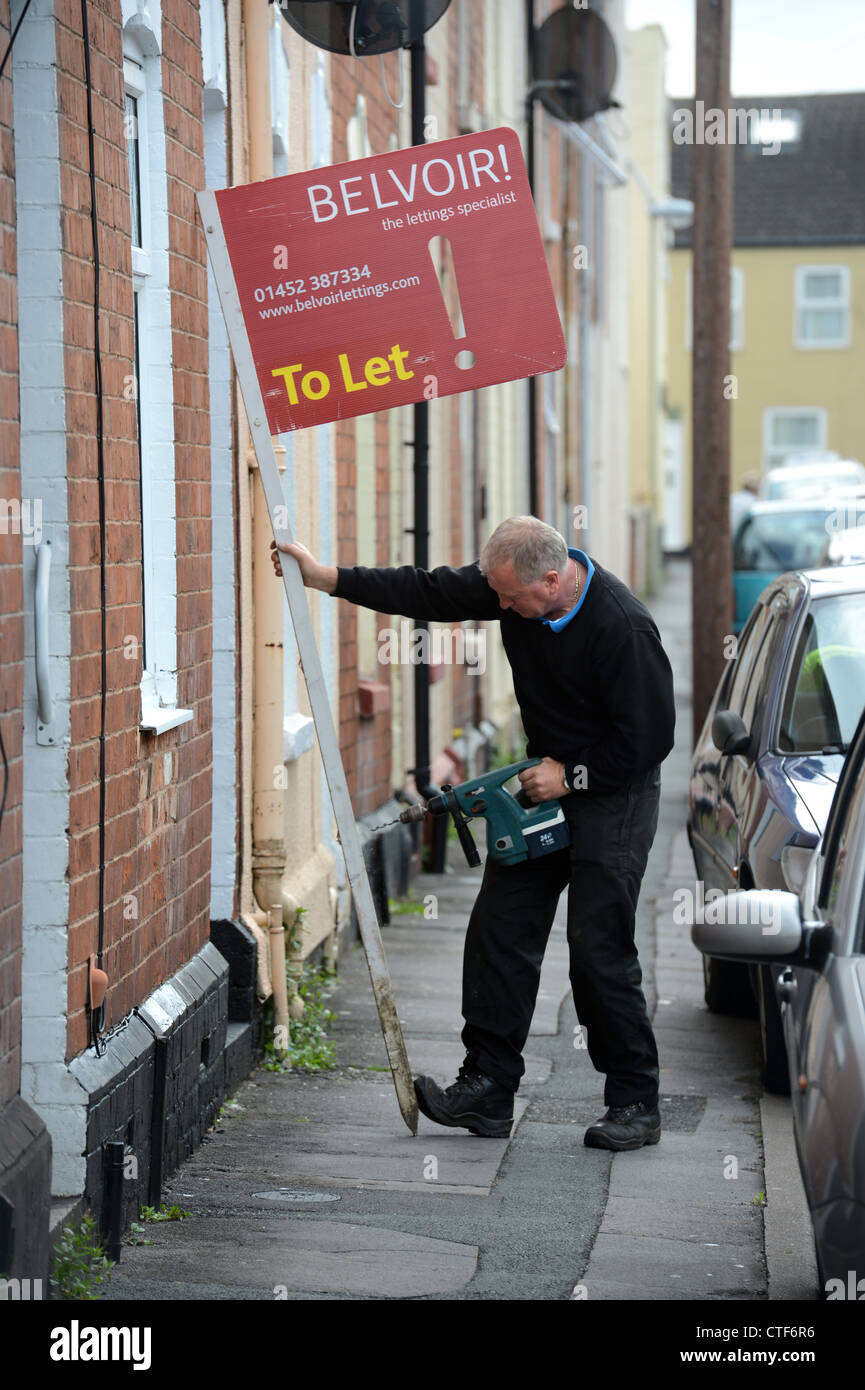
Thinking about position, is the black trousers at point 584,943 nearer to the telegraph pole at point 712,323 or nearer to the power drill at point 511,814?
the power drill at point 511,814

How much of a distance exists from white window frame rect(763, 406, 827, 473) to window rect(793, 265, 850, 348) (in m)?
1.55

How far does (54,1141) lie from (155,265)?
262cm

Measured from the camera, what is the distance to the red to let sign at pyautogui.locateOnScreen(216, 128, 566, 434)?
5.11 m

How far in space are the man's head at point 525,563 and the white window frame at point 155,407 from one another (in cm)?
98

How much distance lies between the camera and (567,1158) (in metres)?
5.79

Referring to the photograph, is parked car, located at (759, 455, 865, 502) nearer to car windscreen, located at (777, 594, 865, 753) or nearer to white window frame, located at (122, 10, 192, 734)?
car windscreen, located at (777, 594, 865, 753)

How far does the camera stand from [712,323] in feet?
45.0

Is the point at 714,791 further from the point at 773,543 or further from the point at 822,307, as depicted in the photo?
the point at 822,307

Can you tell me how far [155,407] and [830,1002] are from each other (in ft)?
9.39

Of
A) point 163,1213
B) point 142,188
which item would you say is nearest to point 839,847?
point 163,1213

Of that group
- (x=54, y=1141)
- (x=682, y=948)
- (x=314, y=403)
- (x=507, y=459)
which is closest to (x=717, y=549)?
(x=507, y=459)

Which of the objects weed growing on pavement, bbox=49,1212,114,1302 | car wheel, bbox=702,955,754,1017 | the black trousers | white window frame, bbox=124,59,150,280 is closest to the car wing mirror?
the black trousers

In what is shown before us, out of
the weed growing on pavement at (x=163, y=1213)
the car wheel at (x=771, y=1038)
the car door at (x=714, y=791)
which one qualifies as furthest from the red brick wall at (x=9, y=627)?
the car door at (x=714, y=791)

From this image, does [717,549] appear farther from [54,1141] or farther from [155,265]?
[54,1141]
